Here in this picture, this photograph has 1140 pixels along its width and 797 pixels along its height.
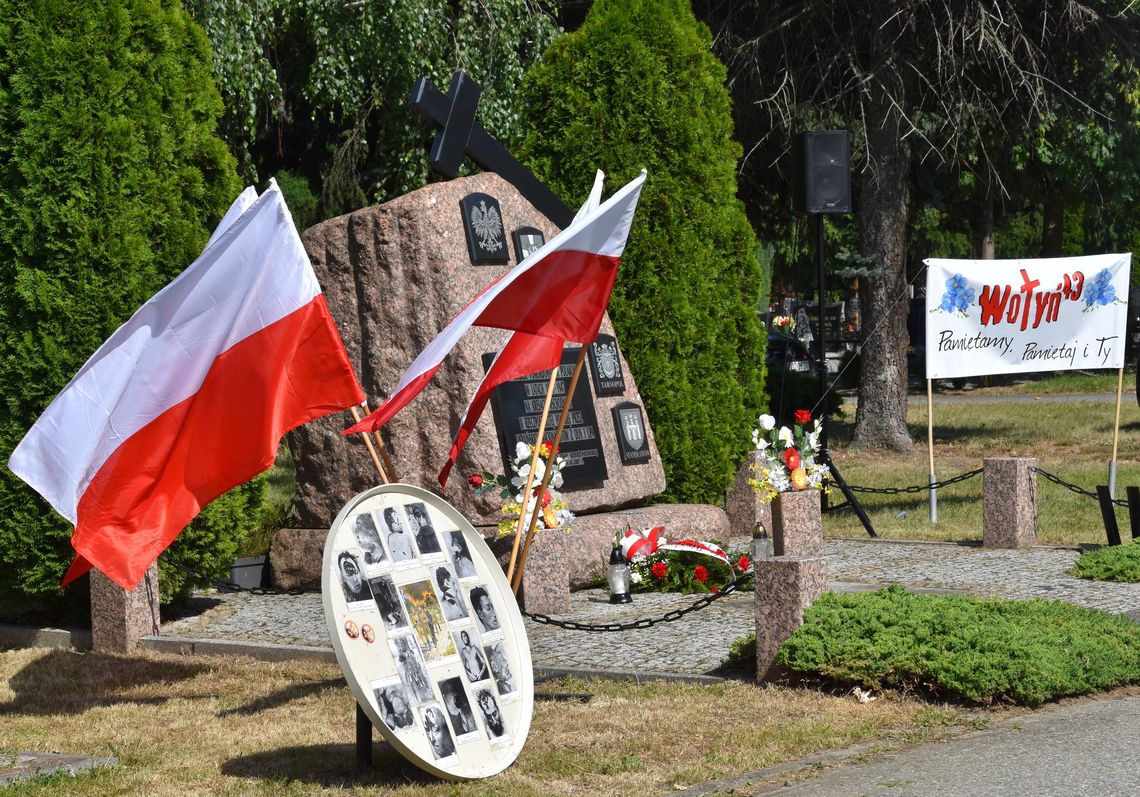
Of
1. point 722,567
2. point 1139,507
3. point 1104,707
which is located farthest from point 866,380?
point 1104,707

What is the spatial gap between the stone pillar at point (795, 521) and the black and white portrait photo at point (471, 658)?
16.5 feet

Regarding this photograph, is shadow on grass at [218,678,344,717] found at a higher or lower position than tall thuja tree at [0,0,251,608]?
lower

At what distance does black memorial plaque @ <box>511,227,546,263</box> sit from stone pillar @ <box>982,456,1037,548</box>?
13.6ft

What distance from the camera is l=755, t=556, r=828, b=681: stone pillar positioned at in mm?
6953

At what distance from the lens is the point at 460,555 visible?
5973 millimetres

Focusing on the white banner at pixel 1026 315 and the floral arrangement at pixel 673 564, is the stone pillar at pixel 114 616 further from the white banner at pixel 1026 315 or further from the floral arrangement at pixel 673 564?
the white banner at pixel 1026 315

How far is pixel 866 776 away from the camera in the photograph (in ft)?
17.7

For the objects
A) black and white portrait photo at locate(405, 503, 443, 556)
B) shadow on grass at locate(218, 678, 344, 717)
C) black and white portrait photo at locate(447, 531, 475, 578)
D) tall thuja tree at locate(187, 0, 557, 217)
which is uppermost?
tall thuja tree at locate(187, 0, 557, 217)

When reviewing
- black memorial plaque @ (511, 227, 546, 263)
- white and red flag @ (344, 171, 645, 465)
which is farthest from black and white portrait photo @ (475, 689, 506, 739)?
black memorial plaque @ (511, 227, 546, 263)

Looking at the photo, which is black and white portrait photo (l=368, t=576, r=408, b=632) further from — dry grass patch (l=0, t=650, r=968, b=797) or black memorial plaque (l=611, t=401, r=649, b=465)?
black memorial plaque (l=611, t=401, r=649, b=465)

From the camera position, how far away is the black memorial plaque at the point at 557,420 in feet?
32.9

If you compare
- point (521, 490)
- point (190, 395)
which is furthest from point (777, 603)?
point (190, 395)

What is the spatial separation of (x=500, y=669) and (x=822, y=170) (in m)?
8.11

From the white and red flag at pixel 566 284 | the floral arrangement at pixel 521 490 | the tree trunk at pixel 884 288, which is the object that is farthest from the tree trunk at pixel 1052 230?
the white and red flag at pixel 566 284
